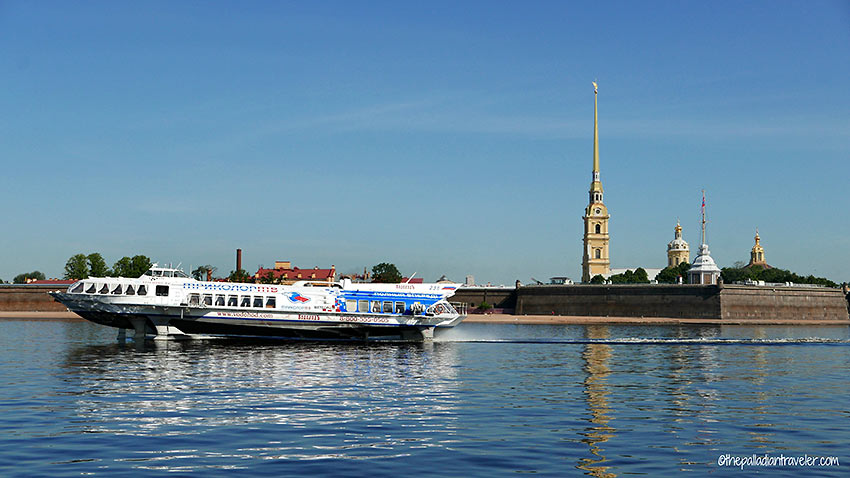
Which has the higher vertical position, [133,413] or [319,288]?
[319,288]

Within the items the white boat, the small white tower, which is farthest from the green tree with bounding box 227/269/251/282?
the white boat

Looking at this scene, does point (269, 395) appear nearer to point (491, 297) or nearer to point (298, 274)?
point (491, 297)

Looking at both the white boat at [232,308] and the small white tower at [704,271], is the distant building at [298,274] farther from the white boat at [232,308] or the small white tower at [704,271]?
the white boat at [232,308]

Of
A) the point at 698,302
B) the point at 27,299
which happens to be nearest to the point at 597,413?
the point at 698,302

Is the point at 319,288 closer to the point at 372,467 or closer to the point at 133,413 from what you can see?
the point at 133,413

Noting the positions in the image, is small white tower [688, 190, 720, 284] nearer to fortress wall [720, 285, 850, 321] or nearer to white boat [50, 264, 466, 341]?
fortress wall [720, 285, 850, 321]

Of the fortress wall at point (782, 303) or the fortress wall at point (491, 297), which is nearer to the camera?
the fortress wall at point (782, 303)

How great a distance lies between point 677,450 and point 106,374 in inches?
960

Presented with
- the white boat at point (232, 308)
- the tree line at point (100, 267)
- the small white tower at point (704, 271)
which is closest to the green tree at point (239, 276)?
the tree line at point (100, 267)

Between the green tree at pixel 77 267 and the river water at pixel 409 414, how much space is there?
132729 millimetres

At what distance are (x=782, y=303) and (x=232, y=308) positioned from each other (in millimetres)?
106977

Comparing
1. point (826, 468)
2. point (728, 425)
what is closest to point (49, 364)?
point (728, 425)

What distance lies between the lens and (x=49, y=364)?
40344 millimetres

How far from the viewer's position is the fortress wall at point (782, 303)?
131m
